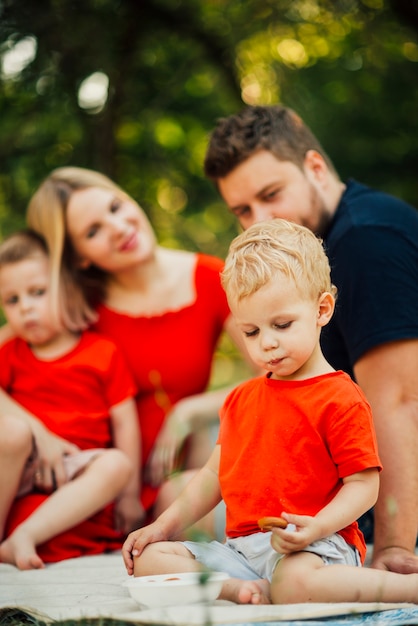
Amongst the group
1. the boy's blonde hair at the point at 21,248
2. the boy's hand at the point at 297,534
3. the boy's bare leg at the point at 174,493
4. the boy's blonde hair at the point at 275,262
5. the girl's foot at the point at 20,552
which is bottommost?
the boy's bare leg at the point at 174,493

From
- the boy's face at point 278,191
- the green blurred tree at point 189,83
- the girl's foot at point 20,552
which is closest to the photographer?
the girl's foot at point 20,552

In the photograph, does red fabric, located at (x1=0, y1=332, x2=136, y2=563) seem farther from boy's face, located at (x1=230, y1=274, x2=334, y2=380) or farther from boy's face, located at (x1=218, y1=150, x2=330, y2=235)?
boy's face, located at (x1=230, y1=274, x2=334, y2=380)

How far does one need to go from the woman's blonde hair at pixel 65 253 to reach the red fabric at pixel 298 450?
1389 mm

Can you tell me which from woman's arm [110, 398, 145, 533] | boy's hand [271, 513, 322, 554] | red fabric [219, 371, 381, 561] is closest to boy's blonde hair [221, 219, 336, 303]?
red fabric [219, 371, 381, 561]

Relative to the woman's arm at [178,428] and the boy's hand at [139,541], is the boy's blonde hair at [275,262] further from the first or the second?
the woman's arm at [178,428]

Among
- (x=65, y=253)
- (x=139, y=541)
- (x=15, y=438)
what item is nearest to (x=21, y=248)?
(x=65, y=253)

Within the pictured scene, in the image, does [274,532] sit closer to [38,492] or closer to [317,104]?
[38,492]

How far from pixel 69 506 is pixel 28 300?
0.83 m

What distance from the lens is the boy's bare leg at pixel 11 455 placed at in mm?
2783

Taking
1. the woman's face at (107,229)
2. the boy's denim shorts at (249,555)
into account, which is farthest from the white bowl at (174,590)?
the woman's face at (107,229)

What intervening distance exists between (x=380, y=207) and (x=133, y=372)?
1247mm

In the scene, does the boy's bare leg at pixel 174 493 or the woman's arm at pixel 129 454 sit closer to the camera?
the boy's bare leg at pixel 174 493

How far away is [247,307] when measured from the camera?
192 cm

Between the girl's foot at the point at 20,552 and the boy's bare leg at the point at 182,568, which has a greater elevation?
the boy's bare leg at the point at 182,568
